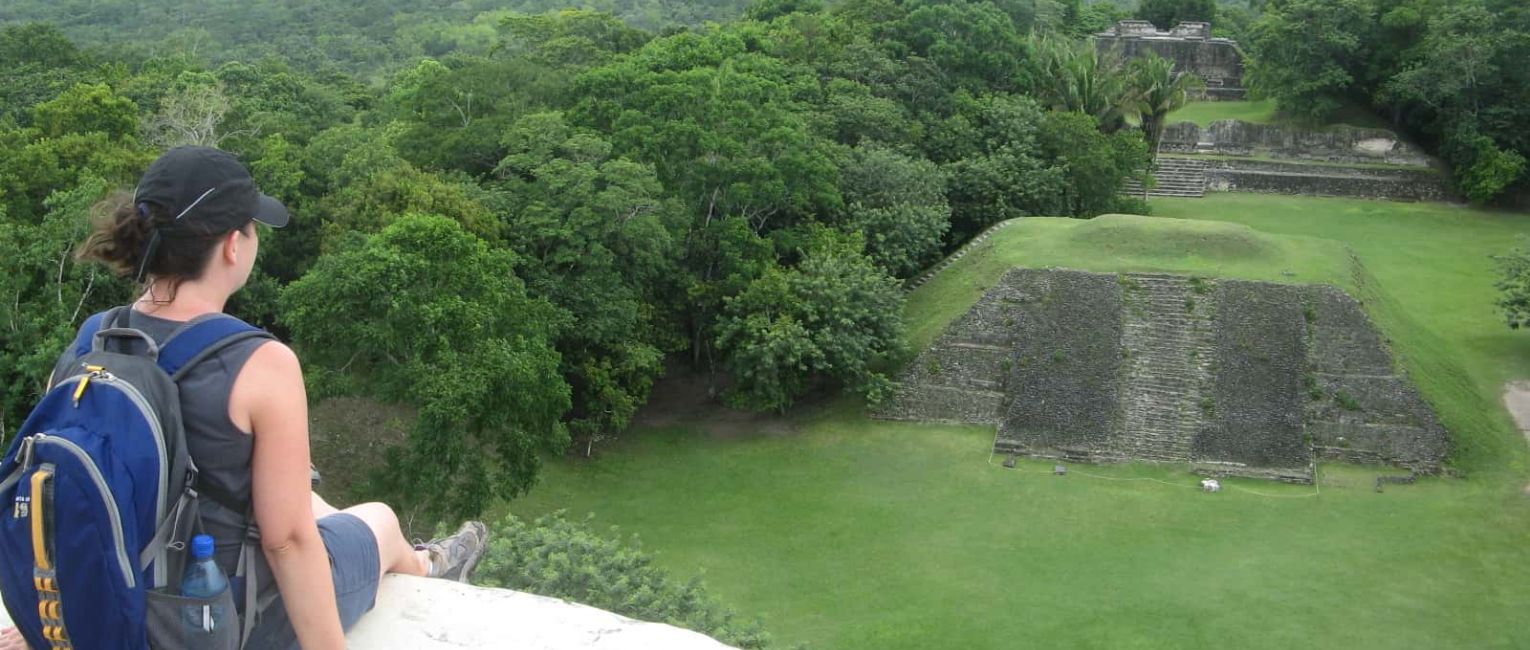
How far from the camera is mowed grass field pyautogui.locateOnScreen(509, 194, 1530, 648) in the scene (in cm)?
1494

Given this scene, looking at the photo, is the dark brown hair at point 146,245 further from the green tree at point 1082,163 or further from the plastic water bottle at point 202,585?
the green tree at point 1082,163

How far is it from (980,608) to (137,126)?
1444 centimetres

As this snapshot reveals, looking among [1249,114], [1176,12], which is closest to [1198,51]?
[1249,114]

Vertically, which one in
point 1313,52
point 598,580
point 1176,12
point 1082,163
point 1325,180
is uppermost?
point 598,580

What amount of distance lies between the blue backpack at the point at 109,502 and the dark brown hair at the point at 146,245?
183 mm

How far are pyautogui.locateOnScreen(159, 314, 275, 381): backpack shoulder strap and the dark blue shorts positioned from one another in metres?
0.63

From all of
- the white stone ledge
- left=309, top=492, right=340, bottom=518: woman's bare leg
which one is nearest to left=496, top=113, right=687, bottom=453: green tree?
left=309, top=492, right=340, bottom=518: woman's bare leg

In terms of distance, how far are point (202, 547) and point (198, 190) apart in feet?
2.79

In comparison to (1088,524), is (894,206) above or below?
above

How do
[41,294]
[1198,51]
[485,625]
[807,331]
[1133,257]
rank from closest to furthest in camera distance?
[485,625], [41,294], [807,331], [1133,257], [1198,51]

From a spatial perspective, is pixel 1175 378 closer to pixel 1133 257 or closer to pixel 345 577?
pixel 1133 257

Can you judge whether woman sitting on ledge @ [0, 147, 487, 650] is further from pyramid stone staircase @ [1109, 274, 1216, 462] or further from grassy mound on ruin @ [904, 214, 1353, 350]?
grassy mound on ruin @ [904, 214, 1353, 350]

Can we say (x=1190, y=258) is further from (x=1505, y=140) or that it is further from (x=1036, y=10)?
(x=1036, y=10)

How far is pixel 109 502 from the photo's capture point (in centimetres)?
307
